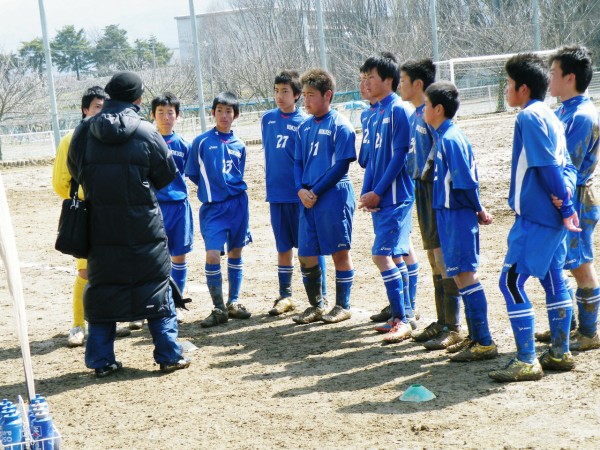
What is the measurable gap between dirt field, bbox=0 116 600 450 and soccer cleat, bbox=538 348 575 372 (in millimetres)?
66

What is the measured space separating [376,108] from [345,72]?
1356 inches

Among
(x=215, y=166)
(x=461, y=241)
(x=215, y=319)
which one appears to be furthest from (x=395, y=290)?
(x=215, y=166)

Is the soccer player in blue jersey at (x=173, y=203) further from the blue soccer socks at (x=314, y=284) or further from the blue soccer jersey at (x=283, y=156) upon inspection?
the blue soccer socks at (x=314, y=284)

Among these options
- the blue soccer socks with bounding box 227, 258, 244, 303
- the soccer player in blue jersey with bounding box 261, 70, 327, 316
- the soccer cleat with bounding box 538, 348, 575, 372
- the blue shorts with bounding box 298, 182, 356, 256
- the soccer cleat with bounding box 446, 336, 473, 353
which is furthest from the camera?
the blue soccer socks with bounding box 227, 258, 244, 303

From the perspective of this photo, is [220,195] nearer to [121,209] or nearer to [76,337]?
[76,337]

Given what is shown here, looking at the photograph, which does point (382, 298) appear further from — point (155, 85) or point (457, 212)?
point (155, 85)

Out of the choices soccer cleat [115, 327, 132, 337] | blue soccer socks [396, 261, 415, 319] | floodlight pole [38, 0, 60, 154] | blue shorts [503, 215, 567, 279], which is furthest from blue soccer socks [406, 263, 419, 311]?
floodlight pole [38, 0, 60, 154]

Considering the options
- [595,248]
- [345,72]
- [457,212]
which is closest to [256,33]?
[345,72]

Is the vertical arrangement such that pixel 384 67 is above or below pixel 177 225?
above

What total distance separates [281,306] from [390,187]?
6.05ft

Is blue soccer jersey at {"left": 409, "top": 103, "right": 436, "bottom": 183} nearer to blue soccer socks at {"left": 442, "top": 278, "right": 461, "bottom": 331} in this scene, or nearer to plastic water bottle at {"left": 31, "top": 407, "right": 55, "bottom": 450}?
blue soccer socks at {"left": 442, "top": 278, "right": 461, "bottom": 331}

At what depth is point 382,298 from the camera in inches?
336

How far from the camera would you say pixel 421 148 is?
6.57 meters

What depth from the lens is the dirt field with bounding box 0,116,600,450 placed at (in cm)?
490
